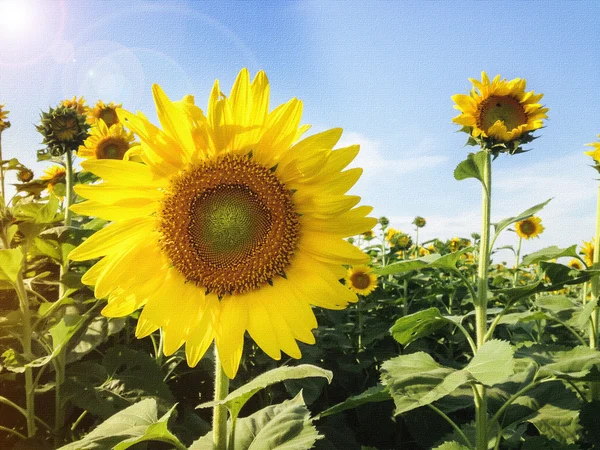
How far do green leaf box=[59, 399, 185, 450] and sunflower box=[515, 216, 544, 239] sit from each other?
9.31 metres

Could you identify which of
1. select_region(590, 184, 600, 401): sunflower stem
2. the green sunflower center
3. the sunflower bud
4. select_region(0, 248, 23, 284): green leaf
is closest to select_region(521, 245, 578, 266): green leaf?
select_region(590, 184, 600, 401): sunflower stem

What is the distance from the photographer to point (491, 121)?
11.3 ft

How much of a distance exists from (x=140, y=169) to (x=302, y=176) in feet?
1.82

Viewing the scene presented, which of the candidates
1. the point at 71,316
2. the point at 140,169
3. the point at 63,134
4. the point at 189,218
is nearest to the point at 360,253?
the point at 189,218

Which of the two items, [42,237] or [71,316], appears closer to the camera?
[71,316]

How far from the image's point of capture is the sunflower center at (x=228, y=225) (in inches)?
72.1

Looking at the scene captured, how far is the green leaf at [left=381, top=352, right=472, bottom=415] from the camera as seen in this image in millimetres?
1937

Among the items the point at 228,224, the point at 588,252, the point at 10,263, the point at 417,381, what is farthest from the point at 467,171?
the point at 588,252

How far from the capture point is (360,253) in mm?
1759

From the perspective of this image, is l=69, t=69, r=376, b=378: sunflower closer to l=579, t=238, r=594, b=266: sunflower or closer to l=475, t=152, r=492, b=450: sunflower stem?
l=475, t=152, r=492, b=450: sunflower stem

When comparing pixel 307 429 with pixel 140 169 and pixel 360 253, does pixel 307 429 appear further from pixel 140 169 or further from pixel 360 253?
pixel 140 169

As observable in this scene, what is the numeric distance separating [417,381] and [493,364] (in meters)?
0.31

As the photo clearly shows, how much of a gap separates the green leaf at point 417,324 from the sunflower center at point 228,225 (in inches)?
35.5

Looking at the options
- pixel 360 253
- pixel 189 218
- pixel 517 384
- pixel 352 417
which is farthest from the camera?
pixel 352 417
